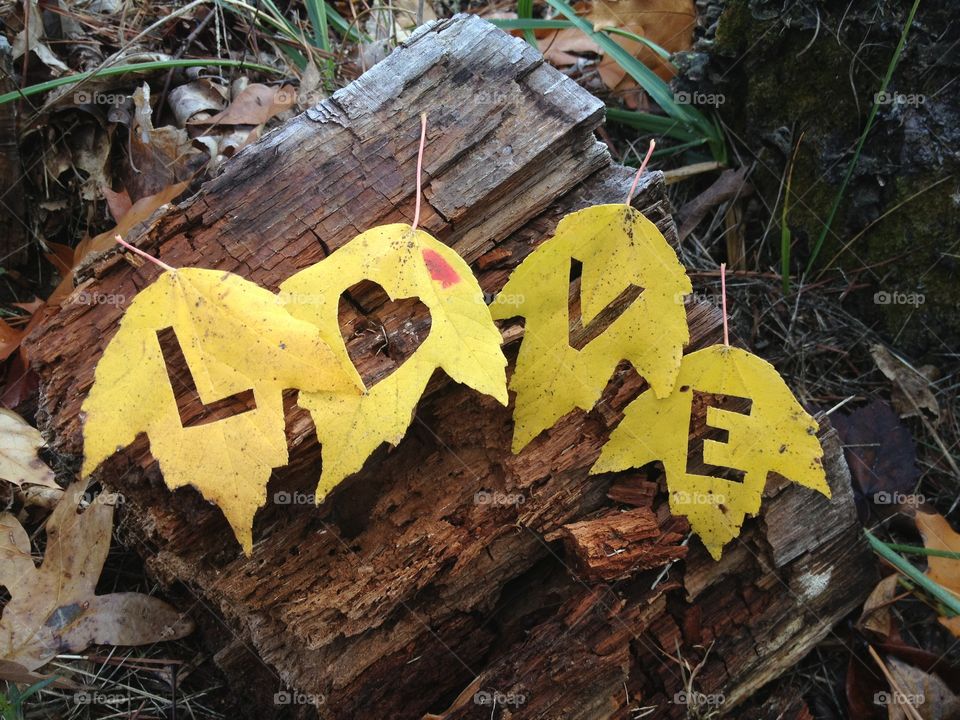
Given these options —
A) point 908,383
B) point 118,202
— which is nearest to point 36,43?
point 118,202

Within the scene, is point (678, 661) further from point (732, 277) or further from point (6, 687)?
point (6, 687)

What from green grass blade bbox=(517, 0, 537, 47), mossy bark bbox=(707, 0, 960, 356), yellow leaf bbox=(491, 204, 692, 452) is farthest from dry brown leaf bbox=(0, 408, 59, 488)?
mossy bark bbox=(707, 0, 960, 356)

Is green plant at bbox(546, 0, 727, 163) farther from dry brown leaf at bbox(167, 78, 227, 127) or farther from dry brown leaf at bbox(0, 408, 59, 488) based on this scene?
dry brown leaf at bbox(0, 408, 59, 488)

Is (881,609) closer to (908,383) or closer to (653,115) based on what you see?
(908,383)

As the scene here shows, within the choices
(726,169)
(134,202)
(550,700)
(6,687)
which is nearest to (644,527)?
(550,700)

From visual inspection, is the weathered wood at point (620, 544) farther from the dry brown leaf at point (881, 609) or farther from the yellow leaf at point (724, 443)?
the dry brown leaf at point (881, 609)

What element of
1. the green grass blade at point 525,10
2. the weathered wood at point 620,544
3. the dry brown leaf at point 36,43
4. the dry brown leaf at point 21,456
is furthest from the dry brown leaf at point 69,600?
the green grass blade at point 525,10
